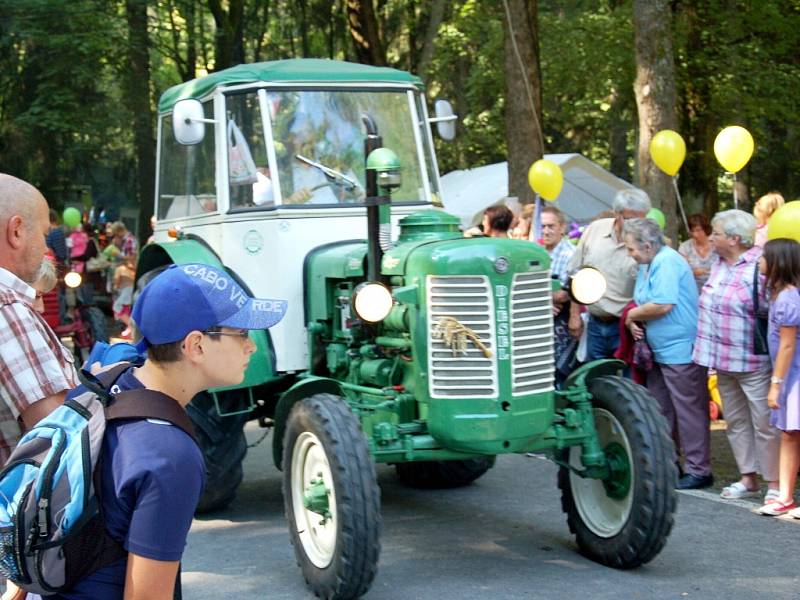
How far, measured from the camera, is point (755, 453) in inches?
297

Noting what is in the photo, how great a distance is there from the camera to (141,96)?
20516mm

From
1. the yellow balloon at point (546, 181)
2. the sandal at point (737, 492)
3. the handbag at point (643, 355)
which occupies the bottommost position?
the sandal at point (737, 492)

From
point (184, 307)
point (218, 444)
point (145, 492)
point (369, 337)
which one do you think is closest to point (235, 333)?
point (184, 307)

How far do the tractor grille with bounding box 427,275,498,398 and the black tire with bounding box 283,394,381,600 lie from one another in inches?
Result: 21.2

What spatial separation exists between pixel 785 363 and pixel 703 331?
0.78 meters

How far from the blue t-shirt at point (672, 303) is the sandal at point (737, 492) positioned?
0.88m

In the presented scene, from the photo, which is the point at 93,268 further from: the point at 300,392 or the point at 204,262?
the point at 300,392

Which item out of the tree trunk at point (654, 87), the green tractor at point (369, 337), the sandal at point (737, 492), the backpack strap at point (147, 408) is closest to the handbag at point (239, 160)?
the green tractor at point (369, 337)

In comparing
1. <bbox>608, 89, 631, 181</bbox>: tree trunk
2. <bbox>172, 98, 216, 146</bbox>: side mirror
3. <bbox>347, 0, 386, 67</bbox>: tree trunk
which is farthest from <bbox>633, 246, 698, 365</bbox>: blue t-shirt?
<bbox>608, 89, 631, 181</bbox>: tree trunk

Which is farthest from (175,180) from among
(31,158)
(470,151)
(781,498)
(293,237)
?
(470,151)

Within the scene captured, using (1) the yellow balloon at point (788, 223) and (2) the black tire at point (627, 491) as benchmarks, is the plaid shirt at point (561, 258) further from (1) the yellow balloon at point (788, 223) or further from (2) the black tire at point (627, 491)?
(2) the black tire at point (627, 491)

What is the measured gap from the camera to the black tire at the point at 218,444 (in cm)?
704

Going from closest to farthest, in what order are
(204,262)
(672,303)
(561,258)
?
(204,262)
(672,303)
(561,258)

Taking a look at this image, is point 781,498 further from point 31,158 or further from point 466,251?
point 31,158
